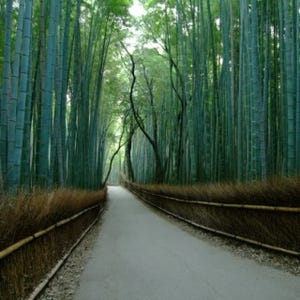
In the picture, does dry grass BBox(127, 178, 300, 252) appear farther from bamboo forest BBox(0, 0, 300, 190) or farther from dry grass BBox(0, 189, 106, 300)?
dry grass BBox(0, 189, 106, 300)

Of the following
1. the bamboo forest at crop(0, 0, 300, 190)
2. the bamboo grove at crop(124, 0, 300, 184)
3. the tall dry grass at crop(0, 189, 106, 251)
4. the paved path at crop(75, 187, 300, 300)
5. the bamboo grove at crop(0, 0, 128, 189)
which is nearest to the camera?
the tall dry grass at crop(0, 189, 106, 251)

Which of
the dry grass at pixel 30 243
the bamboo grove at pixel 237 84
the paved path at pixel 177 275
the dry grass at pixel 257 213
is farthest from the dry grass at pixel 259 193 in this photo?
the dry grass at pixel 30 243

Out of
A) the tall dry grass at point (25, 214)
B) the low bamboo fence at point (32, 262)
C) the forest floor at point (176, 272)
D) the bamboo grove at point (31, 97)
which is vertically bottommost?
the forest floor at point (176, 272)

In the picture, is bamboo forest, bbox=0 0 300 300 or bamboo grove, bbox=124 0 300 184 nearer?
bamboo forest, bbox=0 0 300 300

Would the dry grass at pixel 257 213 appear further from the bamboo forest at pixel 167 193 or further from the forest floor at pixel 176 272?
the forest floor at pixel 176 272

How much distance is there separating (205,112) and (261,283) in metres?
6.76

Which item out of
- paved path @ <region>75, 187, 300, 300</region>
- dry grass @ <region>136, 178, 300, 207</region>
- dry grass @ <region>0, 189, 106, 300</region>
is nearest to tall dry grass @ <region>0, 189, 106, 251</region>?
dry grass @ <region>0, 189, 106, 300</region>

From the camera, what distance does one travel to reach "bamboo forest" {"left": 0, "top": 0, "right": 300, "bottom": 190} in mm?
4730

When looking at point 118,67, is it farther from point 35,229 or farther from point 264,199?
point 35,229

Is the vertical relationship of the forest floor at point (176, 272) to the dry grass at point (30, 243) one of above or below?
below

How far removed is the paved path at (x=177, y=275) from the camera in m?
3.20

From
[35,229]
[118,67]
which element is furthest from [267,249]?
[118,67]

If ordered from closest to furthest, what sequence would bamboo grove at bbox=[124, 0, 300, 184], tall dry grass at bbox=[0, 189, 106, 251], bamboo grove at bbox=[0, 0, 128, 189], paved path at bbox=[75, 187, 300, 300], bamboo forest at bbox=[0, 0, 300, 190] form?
tall dry grass at bbox=[0, 189, 106, 251] < paved path at bbox=[75, 187, 300, 300] < bamboo grove at bbox=[0, 0, 128, 189] < bamboo forest at bbox=[0, 0, 300, 190] < bamboo grove at bbox=[124, 0, 300, 184]

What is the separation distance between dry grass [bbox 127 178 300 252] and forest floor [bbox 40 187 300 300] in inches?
7.1
